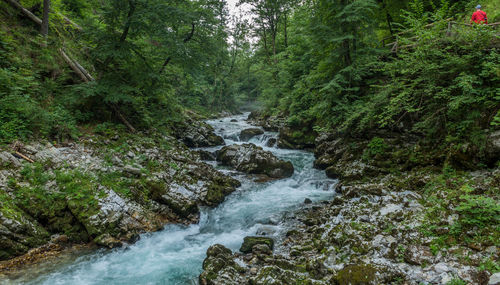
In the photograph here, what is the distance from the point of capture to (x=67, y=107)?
9375 mm

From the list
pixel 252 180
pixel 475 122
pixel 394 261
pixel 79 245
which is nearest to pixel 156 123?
pixel 252 180

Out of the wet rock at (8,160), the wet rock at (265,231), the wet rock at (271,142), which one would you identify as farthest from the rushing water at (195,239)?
the wet rock at (271,142)

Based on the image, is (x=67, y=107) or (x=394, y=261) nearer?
(x=394, y=261)

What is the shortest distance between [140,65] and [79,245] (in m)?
7.41

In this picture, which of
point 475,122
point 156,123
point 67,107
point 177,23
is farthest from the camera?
point 156,123

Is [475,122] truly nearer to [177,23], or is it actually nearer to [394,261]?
[394,261]

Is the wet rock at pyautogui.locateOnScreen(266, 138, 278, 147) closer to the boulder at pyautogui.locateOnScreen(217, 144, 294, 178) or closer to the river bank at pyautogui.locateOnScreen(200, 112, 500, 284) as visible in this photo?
the boulder at pyautogui.locateOnScreen(217, 144, 294, 178)

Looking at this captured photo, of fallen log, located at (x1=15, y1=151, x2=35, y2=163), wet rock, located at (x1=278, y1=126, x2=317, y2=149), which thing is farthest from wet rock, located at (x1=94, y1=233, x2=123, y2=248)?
wet rock, located at (x1=278, y1=126, x2=317, y2=149)

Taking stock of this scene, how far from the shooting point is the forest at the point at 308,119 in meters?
4.89

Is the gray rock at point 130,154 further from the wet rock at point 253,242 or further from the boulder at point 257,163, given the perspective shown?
the wet rock at point 253,242

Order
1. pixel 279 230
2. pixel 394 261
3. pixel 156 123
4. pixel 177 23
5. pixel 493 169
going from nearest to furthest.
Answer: pixel 394 261 → pixel 493 169 → pixel 279 230 → pixel 177 23 → pixel 156 123

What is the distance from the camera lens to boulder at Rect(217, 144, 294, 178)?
1198 cm

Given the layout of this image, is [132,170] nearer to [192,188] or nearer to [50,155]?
[192,188]

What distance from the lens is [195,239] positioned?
6.96m
